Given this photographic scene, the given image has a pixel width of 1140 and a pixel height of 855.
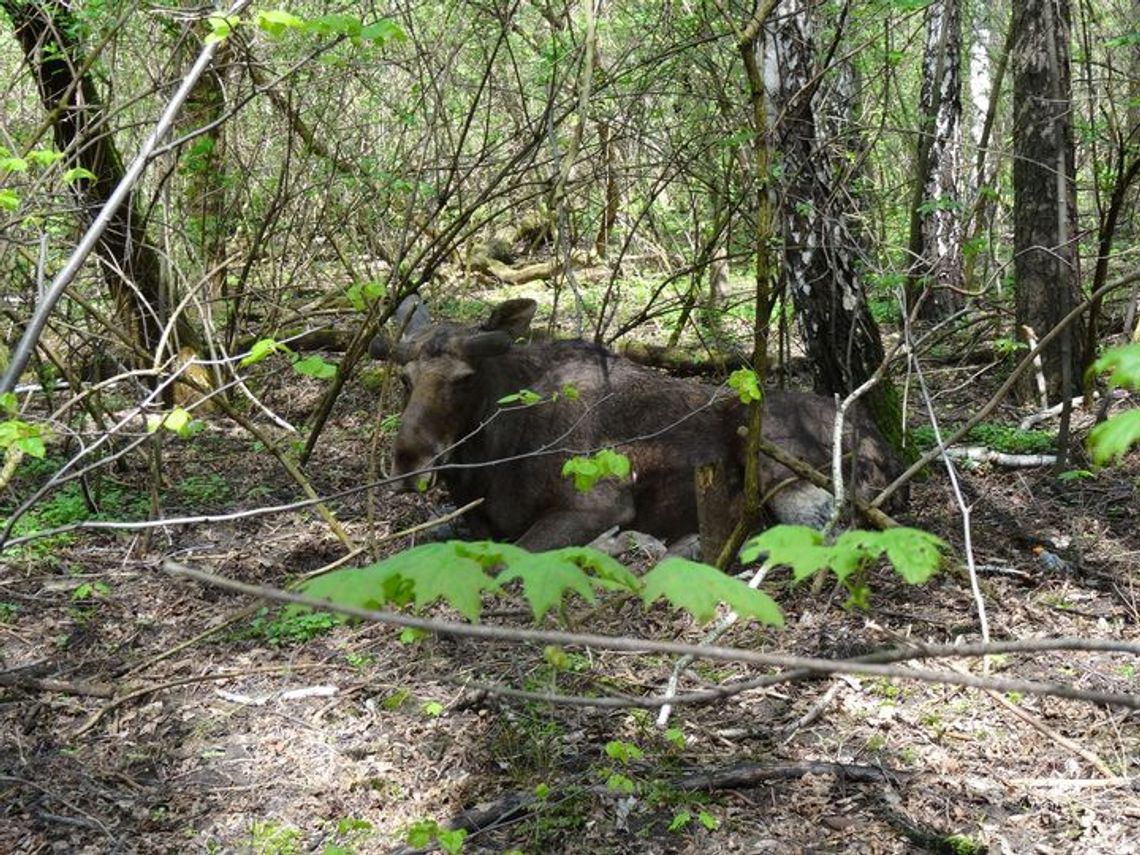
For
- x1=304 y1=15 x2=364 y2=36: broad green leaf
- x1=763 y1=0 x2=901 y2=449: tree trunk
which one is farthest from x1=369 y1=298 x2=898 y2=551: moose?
x1=304 y1=15 x2=364 y2=36: broad green leaf

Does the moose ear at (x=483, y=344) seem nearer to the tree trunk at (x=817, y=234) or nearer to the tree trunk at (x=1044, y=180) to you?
the tree trunk at (x=817, y=234)

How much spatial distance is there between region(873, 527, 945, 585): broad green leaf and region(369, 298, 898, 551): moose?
201 inches

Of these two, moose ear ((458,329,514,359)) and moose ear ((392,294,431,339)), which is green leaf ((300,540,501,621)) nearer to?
moose ear ((458,329,514,359))

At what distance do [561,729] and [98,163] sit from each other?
6.51 m

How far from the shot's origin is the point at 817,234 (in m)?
8.00

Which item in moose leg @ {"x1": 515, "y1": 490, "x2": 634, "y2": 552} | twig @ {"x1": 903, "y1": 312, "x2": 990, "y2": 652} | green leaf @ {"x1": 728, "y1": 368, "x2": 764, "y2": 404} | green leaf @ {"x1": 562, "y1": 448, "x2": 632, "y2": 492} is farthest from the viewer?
moose leg @ {"x1": 515, "y1": 490, "x2": 634, "y2": 552}

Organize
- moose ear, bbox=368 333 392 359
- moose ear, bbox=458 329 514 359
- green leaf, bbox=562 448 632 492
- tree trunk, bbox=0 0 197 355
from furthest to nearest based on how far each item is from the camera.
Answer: moose ear, bbox=368 333 392 359
tree trunk, bbox=0 0 197 355
moose ear, bbox=458 329 514 359
green leaf, bbox=562 448 632 492

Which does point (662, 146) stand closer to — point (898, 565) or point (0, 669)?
point (0, 669)

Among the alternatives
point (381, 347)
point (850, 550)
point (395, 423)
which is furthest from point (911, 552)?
point (395, 423)

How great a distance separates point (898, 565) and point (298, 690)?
404 cm

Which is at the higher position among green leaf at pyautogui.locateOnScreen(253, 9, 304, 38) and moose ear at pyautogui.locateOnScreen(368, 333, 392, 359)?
green leaf at pyautogui.locateOnScreen(253, 9, 304, 38)

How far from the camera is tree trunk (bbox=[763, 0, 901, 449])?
7629 mm

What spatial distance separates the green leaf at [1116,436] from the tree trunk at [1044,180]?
6.95 meters

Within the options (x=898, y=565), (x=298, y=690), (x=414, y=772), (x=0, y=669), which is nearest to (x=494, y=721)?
(x=414, y=772)
